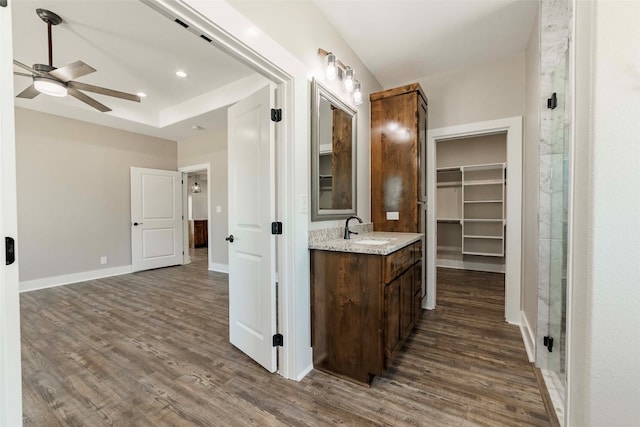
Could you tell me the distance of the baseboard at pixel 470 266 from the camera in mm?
4836

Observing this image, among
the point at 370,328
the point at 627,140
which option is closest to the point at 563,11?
the point at 627,140

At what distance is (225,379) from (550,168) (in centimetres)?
270

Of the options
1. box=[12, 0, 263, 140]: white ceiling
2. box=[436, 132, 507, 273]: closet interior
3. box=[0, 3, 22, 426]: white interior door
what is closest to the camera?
box=[0, 3, 22, 426]: white interior door

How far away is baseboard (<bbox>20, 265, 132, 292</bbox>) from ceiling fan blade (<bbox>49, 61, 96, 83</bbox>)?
10.7 ft

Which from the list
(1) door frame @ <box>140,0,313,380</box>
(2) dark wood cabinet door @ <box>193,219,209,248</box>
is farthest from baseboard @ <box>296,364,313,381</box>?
(2) dark wood cabinet door @ <box>193,219,209,248</box>

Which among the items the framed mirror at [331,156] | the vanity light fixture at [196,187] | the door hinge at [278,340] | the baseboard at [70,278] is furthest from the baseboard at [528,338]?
the vanity light fixture at [196,187]

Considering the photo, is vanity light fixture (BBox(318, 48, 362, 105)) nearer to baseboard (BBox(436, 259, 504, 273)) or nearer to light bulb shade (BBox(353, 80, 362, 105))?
light bulb shade (BBox(353, 80, 362, 105))

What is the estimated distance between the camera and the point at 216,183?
517 cm

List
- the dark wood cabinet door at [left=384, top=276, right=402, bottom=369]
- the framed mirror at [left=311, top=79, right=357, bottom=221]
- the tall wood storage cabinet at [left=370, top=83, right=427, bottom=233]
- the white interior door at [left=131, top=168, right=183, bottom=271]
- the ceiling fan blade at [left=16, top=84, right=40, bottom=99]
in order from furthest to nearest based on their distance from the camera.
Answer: the white interior door at [left=131, top=168, right=183, bottom=271], the tall wood storage cabinet at [left=370, top=83, right=427, bottom=233], the ceiling fan blade at [left=16, top=84, right=40, bottom=99], the framed mirror at [left=311, top=79, right=357, bottom=221], the dark wood cabinet door at [left=384, top=276, right=402, bottom=369]

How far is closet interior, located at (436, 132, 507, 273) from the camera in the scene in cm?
475

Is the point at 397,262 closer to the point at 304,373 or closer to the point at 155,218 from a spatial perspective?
the point at 304,373

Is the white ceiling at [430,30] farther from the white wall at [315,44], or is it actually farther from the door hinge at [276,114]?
the door hinge at [276,114]

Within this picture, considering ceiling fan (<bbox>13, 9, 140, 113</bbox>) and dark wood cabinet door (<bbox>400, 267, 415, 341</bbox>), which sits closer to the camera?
dark wood cabinet door (<bbox>400, 267, 415, 341</bbox>)

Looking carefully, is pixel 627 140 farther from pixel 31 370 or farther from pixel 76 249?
pixel 76 249
